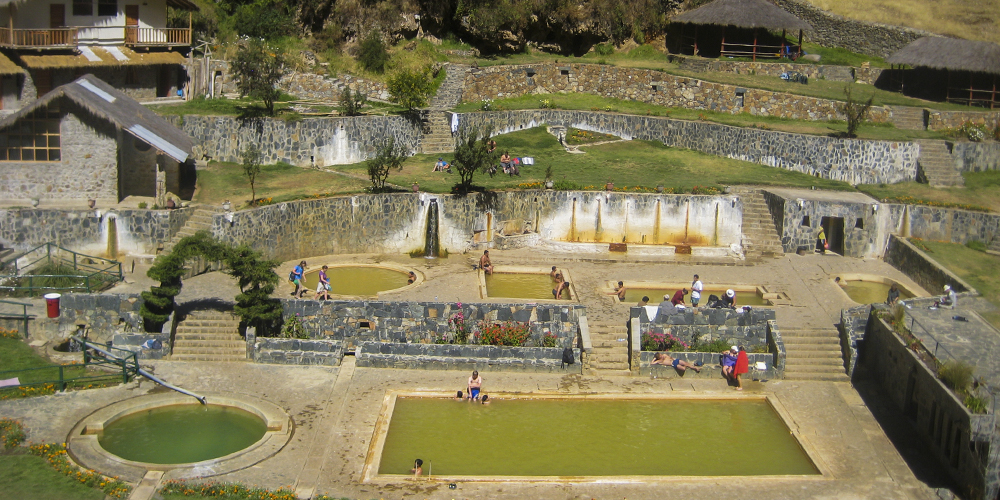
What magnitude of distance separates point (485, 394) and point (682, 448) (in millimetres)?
5723

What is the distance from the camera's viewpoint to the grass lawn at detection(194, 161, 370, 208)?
128 ft

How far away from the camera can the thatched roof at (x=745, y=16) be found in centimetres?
5284

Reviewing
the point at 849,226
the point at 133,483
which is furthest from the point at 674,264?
the point at 133,483

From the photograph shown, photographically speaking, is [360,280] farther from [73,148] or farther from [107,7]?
[107,7]

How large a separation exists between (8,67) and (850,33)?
41.7 metres

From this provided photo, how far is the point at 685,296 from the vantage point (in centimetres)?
3556

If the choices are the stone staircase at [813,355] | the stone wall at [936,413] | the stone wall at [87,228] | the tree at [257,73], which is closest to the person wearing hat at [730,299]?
the stone staircase at [813,355]

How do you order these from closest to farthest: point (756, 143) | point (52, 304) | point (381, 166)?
point (52, 304), point (381, 166), point (756, 143)

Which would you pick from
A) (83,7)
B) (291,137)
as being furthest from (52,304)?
(83,7)

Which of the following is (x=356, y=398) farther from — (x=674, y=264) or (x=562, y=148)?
(x=562, y=148)

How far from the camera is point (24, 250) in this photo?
115 feet

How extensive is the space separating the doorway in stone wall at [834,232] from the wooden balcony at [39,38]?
31.3 metres

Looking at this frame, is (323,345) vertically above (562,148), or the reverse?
(562,148)

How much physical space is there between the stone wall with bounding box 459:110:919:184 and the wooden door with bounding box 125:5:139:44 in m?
14.4
